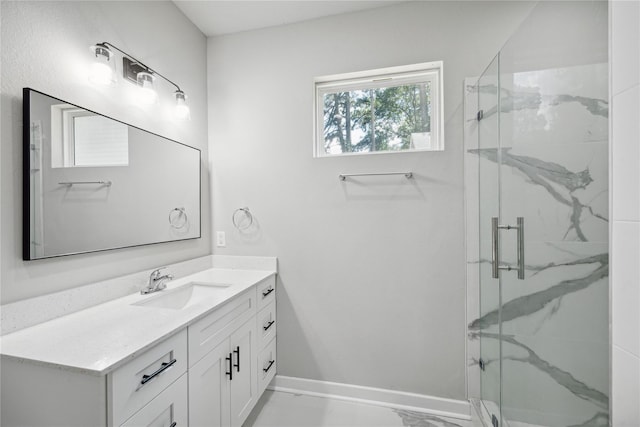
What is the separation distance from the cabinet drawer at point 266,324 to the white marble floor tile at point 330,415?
0.42 metres

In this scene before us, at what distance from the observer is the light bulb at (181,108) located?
1.84 m

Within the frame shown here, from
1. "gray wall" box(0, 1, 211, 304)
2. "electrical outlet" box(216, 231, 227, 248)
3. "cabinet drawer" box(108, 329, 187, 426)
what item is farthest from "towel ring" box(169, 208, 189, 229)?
"cabinet drawer" box(108, 329, 187, 426)

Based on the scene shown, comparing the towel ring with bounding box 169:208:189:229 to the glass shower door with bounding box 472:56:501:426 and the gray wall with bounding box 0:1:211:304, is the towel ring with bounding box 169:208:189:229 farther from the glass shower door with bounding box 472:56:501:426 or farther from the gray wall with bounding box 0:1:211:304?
the glass shower door with bounding box 472:56:501:426

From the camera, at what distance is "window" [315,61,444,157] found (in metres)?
1.94

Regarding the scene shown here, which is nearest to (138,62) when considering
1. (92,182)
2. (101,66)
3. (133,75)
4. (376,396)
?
(133,75)

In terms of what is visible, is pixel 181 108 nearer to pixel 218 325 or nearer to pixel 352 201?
pixel 352 201

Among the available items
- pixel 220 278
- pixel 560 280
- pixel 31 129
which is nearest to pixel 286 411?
pixel 220 278

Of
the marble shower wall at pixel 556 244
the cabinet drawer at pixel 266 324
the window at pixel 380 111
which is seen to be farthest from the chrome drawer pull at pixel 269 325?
the marble shower wall at pixel 556 244

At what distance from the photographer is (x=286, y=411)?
184 cm

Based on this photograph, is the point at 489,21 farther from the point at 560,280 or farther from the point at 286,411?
the point at 286,411

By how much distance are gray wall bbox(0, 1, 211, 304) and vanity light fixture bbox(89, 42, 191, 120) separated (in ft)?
0.16

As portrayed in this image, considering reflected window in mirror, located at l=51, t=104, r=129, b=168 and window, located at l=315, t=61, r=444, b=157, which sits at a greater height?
window, located at l=315, t=61, r=444, b=157

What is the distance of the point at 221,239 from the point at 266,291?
0.59 metres

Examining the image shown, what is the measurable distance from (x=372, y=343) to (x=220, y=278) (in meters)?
1.11
